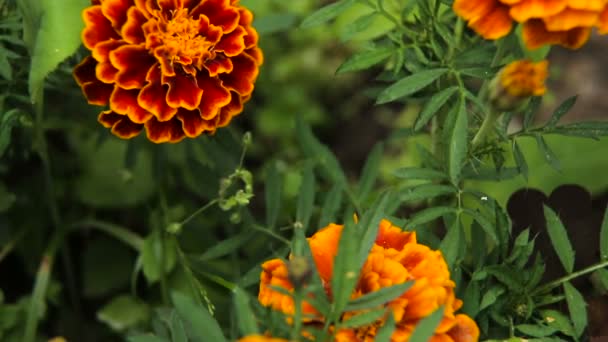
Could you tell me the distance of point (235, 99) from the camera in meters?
1.14

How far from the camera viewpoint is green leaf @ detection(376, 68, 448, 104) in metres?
1.03

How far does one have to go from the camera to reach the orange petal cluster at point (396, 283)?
2.90 feet

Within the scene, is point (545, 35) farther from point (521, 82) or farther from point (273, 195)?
point (273, 195)

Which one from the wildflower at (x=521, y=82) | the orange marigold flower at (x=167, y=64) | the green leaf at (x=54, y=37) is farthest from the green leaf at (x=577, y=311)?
the green leaf at (x=54, y=37)

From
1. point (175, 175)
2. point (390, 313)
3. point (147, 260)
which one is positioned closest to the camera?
point (390, 313)

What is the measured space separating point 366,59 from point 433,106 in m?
0.12

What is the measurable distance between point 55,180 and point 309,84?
731 millimetres

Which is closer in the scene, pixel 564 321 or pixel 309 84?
pixel 564 321

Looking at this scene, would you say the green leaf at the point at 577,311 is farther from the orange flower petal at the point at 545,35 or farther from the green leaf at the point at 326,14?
the green leaf at the point at 326,14

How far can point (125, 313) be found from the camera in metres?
1.49

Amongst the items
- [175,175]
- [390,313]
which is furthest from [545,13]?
[175,175]

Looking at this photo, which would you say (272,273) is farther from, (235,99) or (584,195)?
(584,195)

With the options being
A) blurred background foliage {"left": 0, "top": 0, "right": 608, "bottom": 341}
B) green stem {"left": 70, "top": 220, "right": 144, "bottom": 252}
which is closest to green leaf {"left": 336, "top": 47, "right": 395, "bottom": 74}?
blurred background foliage {"left": 0, "top": 0, "right": 608, "bottom": 341}

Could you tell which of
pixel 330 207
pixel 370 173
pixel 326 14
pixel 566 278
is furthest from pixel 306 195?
pixel 566 278
